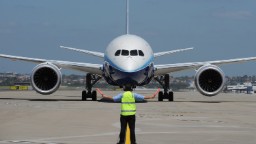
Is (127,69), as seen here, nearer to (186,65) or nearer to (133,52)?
(133,52)

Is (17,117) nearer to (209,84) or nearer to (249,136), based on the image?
(249,136)

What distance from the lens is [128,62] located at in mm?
28594

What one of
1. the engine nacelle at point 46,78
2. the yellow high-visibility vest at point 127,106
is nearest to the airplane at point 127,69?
the engine nacelle at point 46,78

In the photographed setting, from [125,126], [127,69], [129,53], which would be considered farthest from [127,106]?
[129,53]

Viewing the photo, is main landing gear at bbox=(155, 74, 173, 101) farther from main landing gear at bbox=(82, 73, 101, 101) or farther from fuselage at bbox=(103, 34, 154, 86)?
main landing gear at bbox=(82, 73, 101, 101)

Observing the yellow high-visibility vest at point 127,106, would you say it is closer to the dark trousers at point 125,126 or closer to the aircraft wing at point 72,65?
the dark trousers at point 125,126

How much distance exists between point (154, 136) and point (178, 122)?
4.15 m

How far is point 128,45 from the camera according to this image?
99.1ft

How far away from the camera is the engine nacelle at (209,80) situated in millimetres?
31062

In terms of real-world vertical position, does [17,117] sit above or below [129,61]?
below

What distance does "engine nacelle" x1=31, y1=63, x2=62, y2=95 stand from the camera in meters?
31.1

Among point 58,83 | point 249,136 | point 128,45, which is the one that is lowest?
point 249,136

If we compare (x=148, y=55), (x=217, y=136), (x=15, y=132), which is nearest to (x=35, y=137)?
(x=15, y=132)

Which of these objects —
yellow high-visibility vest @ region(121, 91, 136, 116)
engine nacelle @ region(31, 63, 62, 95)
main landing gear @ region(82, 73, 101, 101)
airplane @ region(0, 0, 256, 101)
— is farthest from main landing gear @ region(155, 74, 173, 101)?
yellow high-visibility vest @ region(121, 91, 136, 116)
